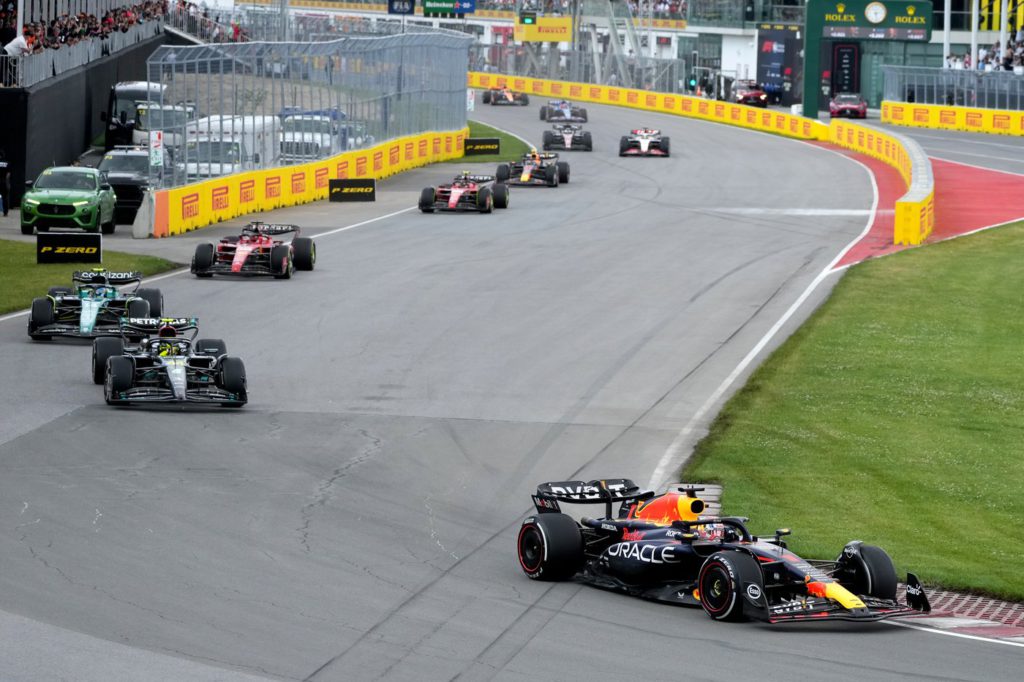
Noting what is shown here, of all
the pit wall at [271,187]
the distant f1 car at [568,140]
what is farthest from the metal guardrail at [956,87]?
the pit wall at [271,187]

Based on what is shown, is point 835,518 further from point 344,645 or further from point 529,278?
point 529,278

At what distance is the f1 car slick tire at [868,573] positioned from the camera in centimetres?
1188

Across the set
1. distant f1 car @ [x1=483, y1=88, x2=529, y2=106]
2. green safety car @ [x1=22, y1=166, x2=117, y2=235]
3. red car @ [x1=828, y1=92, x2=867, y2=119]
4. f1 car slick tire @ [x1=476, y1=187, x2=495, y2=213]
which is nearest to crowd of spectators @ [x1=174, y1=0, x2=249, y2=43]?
distant f1 car @ [x1=483, y1=88, x2=529, y2=106]

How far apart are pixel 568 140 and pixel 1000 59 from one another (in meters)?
29.0

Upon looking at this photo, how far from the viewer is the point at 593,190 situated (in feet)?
162

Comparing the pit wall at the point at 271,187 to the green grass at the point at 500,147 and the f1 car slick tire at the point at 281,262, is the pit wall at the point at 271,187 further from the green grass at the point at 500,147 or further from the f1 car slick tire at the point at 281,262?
the f1 car slick tire at the point at 281,262

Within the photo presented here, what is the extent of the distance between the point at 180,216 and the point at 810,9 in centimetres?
4395

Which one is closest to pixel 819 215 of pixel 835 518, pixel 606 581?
pixel 835 518

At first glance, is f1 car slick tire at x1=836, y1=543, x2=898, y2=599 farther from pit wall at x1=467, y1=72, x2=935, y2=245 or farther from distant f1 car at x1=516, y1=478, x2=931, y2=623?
pit wall at x1=467, y1=72, x2=935, y2=245

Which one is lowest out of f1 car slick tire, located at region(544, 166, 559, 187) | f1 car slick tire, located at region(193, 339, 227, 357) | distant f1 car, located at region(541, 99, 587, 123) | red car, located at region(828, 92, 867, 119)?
f1 car slick tire, located at region(193, 339, 227, 357)

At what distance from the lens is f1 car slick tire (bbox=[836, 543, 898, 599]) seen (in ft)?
39.0

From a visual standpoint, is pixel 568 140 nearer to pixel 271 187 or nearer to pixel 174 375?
pixel 271 187

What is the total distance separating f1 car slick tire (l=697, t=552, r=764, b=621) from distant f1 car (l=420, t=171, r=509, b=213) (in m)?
31.4

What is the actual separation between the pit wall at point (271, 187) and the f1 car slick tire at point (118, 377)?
1857 centimetres
